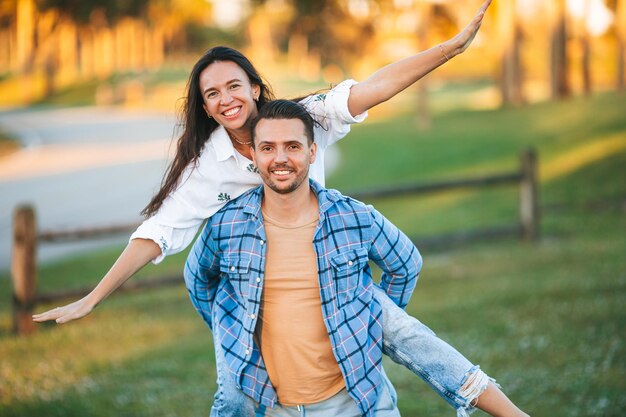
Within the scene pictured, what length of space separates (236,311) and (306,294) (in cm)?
36

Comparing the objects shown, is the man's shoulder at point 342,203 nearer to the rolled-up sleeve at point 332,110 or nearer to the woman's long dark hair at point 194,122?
the rolled-up sleeve at point 332,110

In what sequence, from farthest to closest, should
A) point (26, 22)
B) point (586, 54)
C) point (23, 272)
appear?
point (26, 22) < point (586, 54) < point (23, 272)

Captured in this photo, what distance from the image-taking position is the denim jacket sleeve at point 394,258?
376 cm

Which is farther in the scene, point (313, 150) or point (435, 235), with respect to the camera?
point (435, 235)

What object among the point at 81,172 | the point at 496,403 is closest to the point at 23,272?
the point at 496,403

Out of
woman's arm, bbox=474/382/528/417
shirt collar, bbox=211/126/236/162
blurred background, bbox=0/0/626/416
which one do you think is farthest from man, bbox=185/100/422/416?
blurred background, bbox=0/0/626/416

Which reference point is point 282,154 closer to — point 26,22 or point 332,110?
point 332,110

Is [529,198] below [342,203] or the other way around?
below

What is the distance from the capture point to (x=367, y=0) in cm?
3678

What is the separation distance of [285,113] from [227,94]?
415mm

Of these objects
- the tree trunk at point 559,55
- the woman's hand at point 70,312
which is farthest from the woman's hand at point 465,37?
the tree trunk at point 559,55

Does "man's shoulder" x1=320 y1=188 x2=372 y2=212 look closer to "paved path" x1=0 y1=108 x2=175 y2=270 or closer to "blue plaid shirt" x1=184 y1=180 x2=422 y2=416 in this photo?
"blue plaid shirt" x1=184 y1=180 x2=422 y2=416

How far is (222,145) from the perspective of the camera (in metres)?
4.00

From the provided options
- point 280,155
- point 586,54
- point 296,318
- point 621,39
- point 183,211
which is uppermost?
point 621,39
